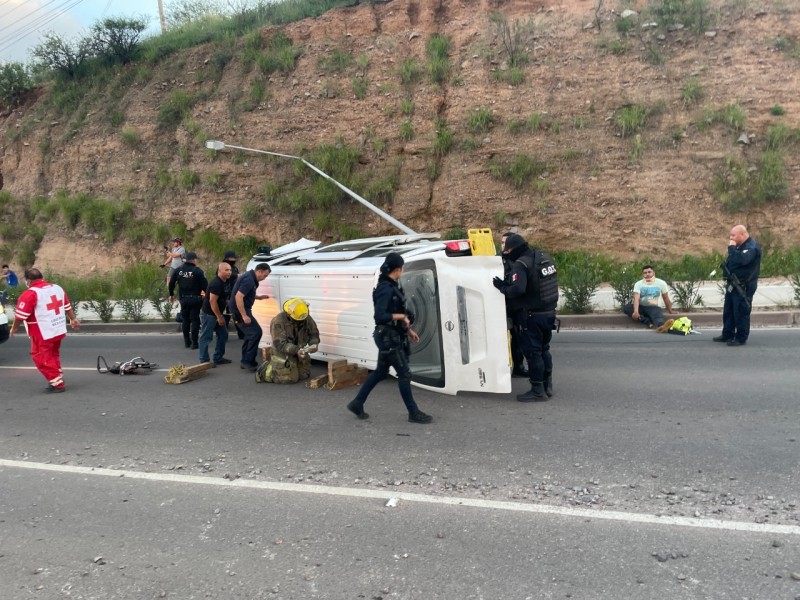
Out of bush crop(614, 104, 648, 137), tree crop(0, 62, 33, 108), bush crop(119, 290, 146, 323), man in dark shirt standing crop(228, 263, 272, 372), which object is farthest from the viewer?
tree crop(0, 62, 33, 108)

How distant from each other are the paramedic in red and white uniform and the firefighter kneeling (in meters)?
2.64

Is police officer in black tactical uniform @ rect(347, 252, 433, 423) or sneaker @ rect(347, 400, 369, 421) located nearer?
police officer in black tactical uniform @ rect(347, 252, 433, 423)

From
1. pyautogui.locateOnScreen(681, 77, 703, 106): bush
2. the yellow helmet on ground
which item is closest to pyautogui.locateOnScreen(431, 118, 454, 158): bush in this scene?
pyautogui.locateOnScreen(681, 77, 703, 106): bush

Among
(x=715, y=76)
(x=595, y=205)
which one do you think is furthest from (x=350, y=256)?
(x=715, y=76)

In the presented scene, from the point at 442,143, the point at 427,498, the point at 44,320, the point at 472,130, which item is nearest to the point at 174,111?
the point at 442,143

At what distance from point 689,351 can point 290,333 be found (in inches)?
209

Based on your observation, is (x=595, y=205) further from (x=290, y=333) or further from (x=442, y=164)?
(x=290, y=333)

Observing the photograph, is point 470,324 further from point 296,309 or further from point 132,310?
point 132,310

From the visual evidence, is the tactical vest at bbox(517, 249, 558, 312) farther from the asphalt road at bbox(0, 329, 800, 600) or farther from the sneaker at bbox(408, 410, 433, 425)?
the sneaker at bbox(408, 410, 433, 425)

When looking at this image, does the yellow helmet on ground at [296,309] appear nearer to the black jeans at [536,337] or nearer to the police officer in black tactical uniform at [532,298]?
the police officer in black tactical uniform at [532,298]

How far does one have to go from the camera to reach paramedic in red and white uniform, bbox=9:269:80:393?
317 inches

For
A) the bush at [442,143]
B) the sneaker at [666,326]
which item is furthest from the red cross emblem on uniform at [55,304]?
the bush at [442,143]

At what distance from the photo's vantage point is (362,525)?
4145 millimetres

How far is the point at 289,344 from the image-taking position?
8.03 meters
